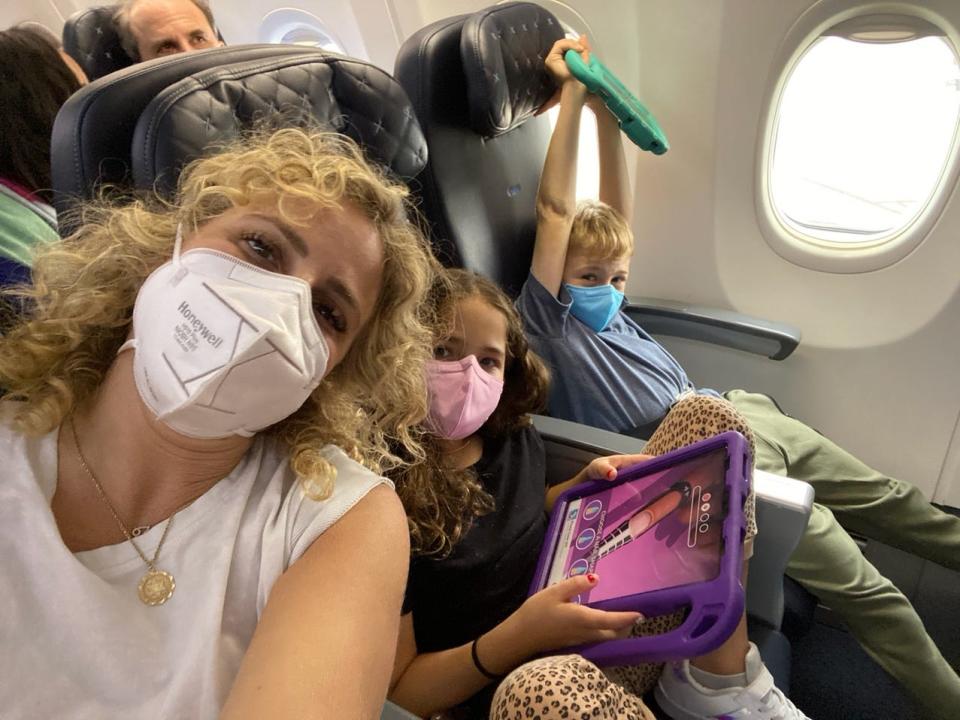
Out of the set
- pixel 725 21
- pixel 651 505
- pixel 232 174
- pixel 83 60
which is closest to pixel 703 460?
pixel 651 505

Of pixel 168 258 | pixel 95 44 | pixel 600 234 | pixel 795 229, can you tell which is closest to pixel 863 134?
pixel 795 229

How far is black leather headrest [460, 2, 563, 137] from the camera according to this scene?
60.0 inches

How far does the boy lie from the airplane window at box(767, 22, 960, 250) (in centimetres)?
73

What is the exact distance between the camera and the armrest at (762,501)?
47.0 inches

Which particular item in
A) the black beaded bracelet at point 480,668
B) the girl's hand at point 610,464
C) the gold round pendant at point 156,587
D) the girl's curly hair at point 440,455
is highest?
the gold round pendant at point 156,587

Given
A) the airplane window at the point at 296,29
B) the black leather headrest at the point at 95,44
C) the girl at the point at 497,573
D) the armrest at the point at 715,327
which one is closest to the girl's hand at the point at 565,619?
the girl at the point at 497,573

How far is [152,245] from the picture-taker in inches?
35.8

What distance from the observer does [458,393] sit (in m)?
1.23

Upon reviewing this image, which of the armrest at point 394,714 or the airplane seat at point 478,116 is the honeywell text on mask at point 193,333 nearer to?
the armrest at point 394,714

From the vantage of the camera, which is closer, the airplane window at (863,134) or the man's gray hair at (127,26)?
the airplane window at (863,134)

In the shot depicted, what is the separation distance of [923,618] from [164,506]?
2.19 metres

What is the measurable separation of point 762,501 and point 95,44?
2596mm

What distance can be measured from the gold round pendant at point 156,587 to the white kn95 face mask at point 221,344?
19 cm

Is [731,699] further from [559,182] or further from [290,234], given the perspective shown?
[559,182]
